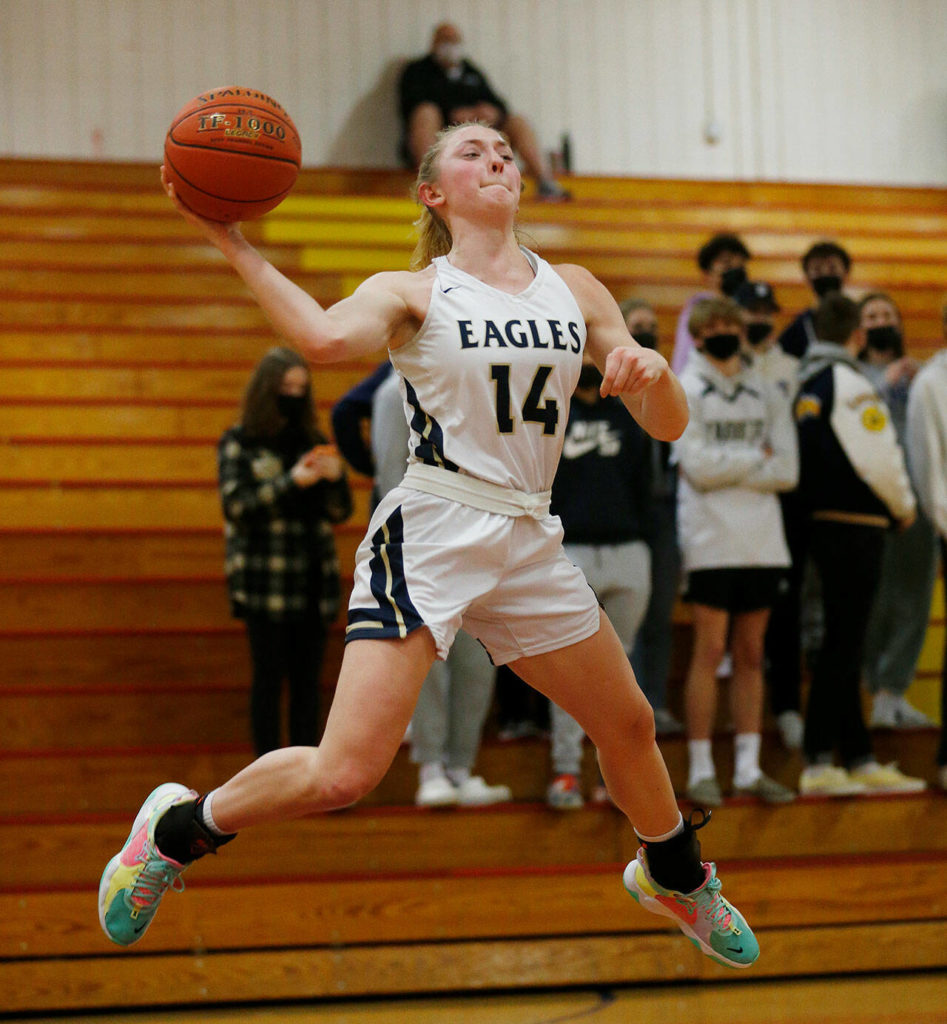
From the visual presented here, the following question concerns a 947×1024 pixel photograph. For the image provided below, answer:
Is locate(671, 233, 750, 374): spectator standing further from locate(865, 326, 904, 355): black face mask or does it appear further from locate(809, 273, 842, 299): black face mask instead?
locate(865, 326, 904, 355): black face mask

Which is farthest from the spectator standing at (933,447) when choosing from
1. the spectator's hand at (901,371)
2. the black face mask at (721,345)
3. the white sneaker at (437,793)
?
the white sneaker at (437,793)

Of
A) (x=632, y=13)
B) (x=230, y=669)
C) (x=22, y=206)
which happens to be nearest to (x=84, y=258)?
(x=22, y=206)

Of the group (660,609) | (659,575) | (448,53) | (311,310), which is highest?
(448,53)

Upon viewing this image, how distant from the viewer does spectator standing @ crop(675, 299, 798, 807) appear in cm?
392

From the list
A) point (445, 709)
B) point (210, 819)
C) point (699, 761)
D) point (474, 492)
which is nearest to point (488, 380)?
point (474, 492)

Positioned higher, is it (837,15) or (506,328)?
(837,15)

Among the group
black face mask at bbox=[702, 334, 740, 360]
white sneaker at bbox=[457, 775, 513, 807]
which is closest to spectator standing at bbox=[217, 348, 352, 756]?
white sneaker at bbox=[457, 775, 513, 807]

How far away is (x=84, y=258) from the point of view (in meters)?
7.61

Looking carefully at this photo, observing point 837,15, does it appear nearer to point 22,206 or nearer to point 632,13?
point 632,13

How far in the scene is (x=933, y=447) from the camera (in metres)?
4.32

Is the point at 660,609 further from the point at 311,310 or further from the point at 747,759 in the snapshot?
the point at 311,310

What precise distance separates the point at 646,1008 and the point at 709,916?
3.73ft

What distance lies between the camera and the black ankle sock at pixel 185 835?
89.0 inches

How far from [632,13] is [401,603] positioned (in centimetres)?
915
